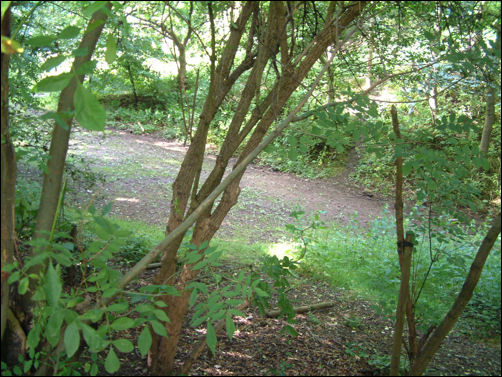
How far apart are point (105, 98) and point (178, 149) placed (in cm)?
401

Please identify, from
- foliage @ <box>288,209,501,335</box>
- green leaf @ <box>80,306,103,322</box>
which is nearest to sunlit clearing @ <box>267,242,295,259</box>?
foliage @ <box>288,209,501,335</box>

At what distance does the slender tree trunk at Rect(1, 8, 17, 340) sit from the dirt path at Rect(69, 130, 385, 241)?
427cm

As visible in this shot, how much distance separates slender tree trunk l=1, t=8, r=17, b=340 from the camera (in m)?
1.59

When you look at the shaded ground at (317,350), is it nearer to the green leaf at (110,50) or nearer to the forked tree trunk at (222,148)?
the forked tree trunk at (222,148)

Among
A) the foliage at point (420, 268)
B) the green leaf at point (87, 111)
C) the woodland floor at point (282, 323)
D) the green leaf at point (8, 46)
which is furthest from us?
the woodland floor at point (282, 323)

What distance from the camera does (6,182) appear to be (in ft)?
5.65

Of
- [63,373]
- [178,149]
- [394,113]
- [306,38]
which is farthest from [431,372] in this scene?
[178,149]

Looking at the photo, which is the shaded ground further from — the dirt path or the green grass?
the dirt path

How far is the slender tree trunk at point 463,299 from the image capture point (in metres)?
1.81

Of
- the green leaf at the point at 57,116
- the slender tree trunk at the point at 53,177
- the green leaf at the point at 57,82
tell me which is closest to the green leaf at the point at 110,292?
the slender tree trunk at the point at 53,177

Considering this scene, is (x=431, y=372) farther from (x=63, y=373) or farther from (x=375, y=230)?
(x=375, y=230)

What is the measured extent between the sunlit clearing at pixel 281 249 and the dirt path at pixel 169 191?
578 millimetres

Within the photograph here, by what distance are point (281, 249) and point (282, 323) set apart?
89.1 inches

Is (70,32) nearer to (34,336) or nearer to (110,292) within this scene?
(110,292)
